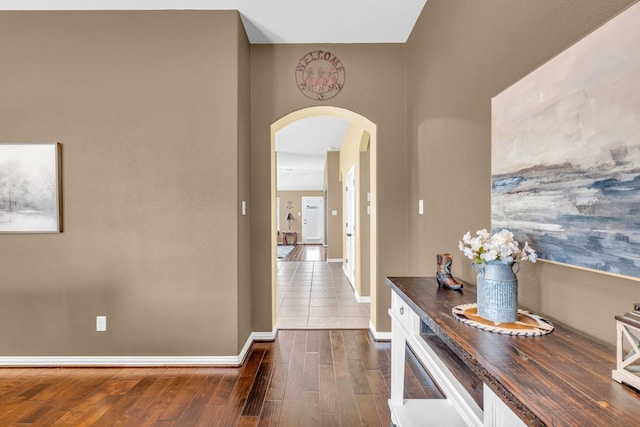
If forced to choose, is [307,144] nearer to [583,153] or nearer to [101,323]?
[101,323]

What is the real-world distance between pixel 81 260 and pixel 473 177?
2931 millimetres

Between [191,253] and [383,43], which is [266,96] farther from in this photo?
[191,253]

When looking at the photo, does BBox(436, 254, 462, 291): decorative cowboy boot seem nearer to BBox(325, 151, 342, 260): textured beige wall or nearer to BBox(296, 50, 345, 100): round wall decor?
BBox(296, 50, 345, 100): round wall decor

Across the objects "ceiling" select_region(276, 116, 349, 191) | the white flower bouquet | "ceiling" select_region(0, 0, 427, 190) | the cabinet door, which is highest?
"ceiling" select_region(0, 0, 427, 190)

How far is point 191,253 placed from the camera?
2619 mm

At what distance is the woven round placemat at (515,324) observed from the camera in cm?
106

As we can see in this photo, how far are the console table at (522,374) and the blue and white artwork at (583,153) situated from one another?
0.94 feet

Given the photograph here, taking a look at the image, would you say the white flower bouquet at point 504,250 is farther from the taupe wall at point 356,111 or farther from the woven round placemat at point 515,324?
the taupe wall at point 356,111

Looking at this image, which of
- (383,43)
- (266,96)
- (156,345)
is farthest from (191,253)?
(383,43)

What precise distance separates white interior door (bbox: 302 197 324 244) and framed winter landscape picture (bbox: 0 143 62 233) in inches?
469

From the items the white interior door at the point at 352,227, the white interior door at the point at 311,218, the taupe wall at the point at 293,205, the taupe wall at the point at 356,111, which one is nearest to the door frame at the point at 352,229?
the white interior door at the point at 352,227

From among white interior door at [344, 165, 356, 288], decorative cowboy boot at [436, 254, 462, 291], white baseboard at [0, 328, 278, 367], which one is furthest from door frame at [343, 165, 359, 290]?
decorative cowboy boot at [436, 254, 462, 291]

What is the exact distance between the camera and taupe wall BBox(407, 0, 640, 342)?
1.08m

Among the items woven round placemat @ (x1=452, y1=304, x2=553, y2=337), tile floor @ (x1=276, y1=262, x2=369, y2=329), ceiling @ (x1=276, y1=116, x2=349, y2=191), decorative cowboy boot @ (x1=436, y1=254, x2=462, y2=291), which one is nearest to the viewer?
woven round placemat @ (x1=452, y1=304, x2=553, y2=337)
